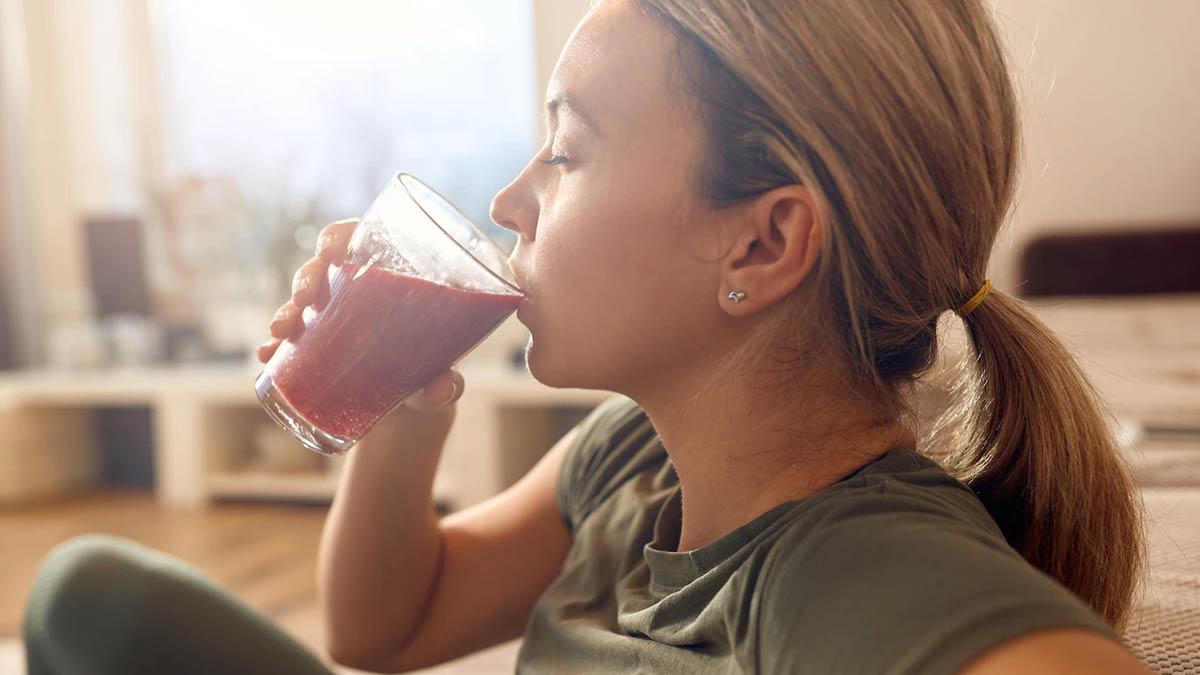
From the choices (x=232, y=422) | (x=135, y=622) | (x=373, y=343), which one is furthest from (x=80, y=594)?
(x=232, y=422)

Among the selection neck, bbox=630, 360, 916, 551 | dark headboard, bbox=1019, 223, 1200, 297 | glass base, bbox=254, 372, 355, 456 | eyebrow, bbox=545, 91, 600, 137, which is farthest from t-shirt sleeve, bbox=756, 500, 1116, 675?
dark headboard, bbox=1019, 223, 1200, 297

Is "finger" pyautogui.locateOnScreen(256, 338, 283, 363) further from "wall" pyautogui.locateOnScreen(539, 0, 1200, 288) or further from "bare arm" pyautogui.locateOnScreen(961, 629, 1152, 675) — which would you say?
"wall" pyautogui.locateOnScreen(539, 0, 1200, 288)

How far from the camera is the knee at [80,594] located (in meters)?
1.07

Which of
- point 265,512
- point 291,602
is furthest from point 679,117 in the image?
point 265,512

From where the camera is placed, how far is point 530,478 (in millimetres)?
1263

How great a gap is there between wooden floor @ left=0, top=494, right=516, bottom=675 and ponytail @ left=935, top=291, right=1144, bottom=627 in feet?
5.23

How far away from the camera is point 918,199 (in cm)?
76

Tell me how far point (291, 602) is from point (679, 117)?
233 cm

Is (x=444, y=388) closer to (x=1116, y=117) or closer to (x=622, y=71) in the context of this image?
(x=622, y=71)

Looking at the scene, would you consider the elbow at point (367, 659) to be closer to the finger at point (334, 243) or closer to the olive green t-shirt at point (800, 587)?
the olive green t-shirt at point (800, 587)

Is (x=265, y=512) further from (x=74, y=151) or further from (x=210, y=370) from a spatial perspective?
(x=74, y=151)

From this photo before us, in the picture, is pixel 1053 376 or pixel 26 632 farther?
pixel 26 632

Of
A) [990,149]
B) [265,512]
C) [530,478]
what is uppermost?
[990,149]

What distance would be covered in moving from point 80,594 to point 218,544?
253cm
